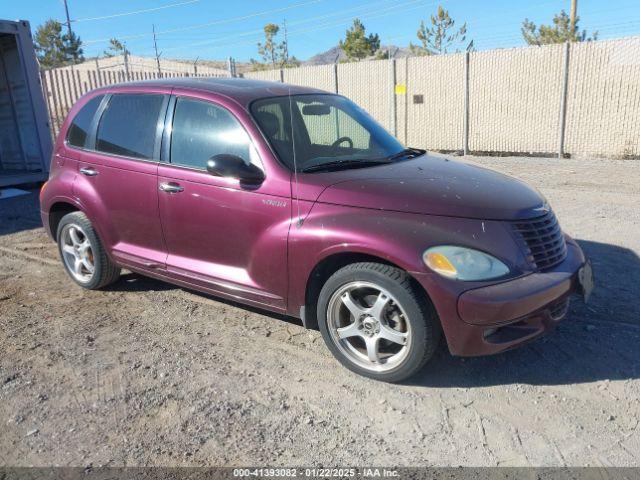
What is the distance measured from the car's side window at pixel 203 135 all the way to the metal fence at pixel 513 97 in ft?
35.7

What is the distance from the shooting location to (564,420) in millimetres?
3000

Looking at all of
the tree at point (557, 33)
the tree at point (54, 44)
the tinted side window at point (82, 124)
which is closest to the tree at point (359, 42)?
the tree at point (557, 33)

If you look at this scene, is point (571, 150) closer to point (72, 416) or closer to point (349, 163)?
point (349, 163)

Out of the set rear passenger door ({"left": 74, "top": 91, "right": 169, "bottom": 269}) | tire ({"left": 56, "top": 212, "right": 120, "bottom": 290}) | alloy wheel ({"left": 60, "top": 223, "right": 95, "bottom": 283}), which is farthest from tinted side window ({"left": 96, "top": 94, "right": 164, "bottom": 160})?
alloy wheel ({"left": 60, "top": 223, "right": 95, "bottom": 283})

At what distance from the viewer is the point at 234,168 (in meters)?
3.66

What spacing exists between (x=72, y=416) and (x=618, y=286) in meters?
4.32

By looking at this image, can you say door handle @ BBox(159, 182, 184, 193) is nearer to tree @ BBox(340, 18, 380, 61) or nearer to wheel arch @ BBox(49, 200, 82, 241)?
wheel arch @ BBox(49, 200, 82, 241)

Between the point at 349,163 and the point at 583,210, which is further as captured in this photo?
the point at 583,210

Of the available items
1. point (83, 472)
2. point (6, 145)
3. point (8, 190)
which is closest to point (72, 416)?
point (83, 472)

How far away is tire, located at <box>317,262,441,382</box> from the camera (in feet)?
10.3

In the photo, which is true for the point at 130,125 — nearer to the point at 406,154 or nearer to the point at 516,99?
the point at 406,154

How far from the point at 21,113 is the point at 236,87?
9.77 meters

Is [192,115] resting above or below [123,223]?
above

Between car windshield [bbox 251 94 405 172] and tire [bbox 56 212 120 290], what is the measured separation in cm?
200
